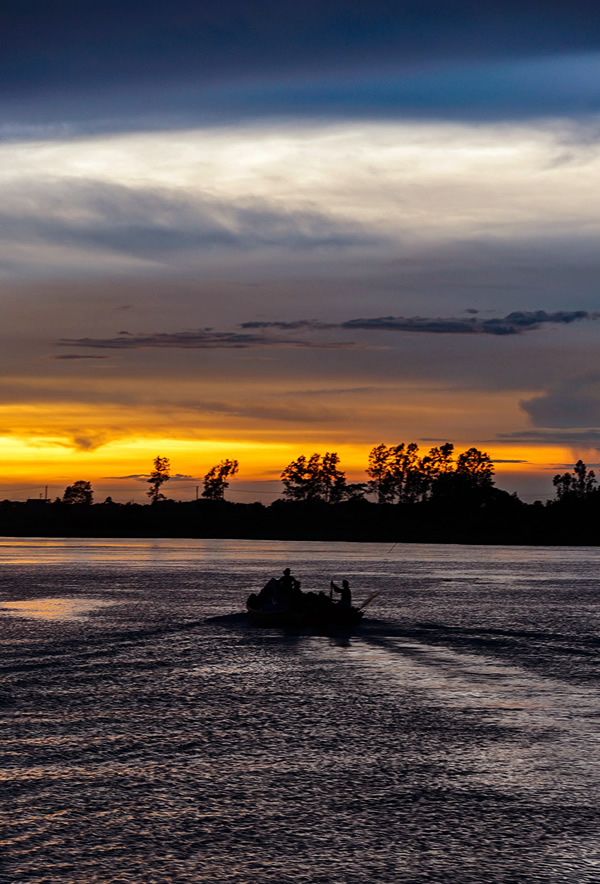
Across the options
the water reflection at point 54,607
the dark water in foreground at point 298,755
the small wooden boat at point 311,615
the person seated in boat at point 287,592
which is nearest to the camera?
the dark water in foreground at point 298,755

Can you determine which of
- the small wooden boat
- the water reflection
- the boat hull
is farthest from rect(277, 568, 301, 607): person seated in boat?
the water reflection

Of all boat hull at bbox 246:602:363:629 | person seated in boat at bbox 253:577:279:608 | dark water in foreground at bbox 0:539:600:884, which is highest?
person seated in boat at bbox 253:577:279:608

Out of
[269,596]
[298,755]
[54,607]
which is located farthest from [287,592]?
[298,755]

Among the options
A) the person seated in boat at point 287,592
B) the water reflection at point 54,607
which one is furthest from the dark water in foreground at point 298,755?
the water reflection at point 54,607

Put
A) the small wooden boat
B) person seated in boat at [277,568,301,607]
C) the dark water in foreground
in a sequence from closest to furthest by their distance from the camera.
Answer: the dark water in foreground
the small wooden boat
person seated in boat at [277,568,301,607]

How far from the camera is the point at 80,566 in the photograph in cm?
12762

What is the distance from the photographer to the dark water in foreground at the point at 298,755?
16422mm

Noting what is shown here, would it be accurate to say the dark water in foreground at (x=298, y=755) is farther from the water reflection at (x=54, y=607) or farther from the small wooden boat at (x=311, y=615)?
the water reflection at (x=54, y=607)

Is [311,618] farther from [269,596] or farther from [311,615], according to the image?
[269,596]

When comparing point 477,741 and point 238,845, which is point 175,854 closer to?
point 238,845

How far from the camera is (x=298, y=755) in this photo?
23.8 meters

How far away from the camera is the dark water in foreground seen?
16422 millimetres

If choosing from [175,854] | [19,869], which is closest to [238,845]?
[175,854]

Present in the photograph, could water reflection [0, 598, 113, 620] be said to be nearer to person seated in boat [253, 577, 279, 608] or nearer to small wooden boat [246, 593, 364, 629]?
person seated in boat [253, 577, 279, 608]
